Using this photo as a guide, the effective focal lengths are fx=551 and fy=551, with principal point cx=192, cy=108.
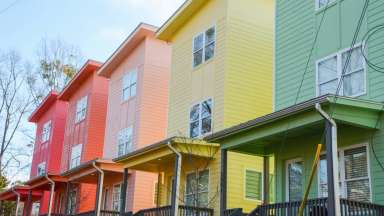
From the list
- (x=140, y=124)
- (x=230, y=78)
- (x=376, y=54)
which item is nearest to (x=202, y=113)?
(x=230, y=78)

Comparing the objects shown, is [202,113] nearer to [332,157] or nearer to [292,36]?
[292,36]

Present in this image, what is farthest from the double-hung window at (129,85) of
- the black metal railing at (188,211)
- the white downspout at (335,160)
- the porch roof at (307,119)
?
the white downspout at (335,160)

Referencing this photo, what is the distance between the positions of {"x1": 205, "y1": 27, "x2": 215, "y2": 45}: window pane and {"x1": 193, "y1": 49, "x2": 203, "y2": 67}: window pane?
500 millimetres

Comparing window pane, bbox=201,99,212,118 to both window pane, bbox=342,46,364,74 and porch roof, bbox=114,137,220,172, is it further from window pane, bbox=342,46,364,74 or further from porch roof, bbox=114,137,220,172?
window pane, bbox=342,46,364,74

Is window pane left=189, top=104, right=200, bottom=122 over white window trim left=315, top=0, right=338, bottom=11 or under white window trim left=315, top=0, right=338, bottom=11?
under

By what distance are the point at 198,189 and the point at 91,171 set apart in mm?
6279

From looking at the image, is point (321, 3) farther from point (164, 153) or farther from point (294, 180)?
point (164, 153)

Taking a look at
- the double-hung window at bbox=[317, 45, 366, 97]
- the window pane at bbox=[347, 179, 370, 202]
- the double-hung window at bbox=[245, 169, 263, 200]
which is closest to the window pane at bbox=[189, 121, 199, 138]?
the double-hung window at bbox=[245, 169, 263, 200]

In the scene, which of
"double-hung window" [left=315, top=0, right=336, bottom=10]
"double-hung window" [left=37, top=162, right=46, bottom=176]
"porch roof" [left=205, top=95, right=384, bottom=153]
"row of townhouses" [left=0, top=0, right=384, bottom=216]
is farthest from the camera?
"double-hung window" [left=37, top=162, right=46, bottom=176]

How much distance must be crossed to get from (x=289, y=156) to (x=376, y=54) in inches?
156

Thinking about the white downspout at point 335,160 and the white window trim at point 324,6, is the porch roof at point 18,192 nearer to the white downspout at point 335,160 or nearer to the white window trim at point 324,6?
the white window trim at point 324,6

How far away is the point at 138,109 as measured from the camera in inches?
1025

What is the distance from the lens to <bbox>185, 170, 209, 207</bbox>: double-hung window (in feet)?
65.4

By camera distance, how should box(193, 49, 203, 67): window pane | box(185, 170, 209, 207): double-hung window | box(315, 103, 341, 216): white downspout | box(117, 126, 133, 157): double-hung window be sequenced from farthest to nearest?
box(117, 126, 133, 157): double-hung window, box(193, 49, 203, 67): window pane, box(185, 170, 209, 207): double-hung window, box(315, 103, 341, 216): white downspout
